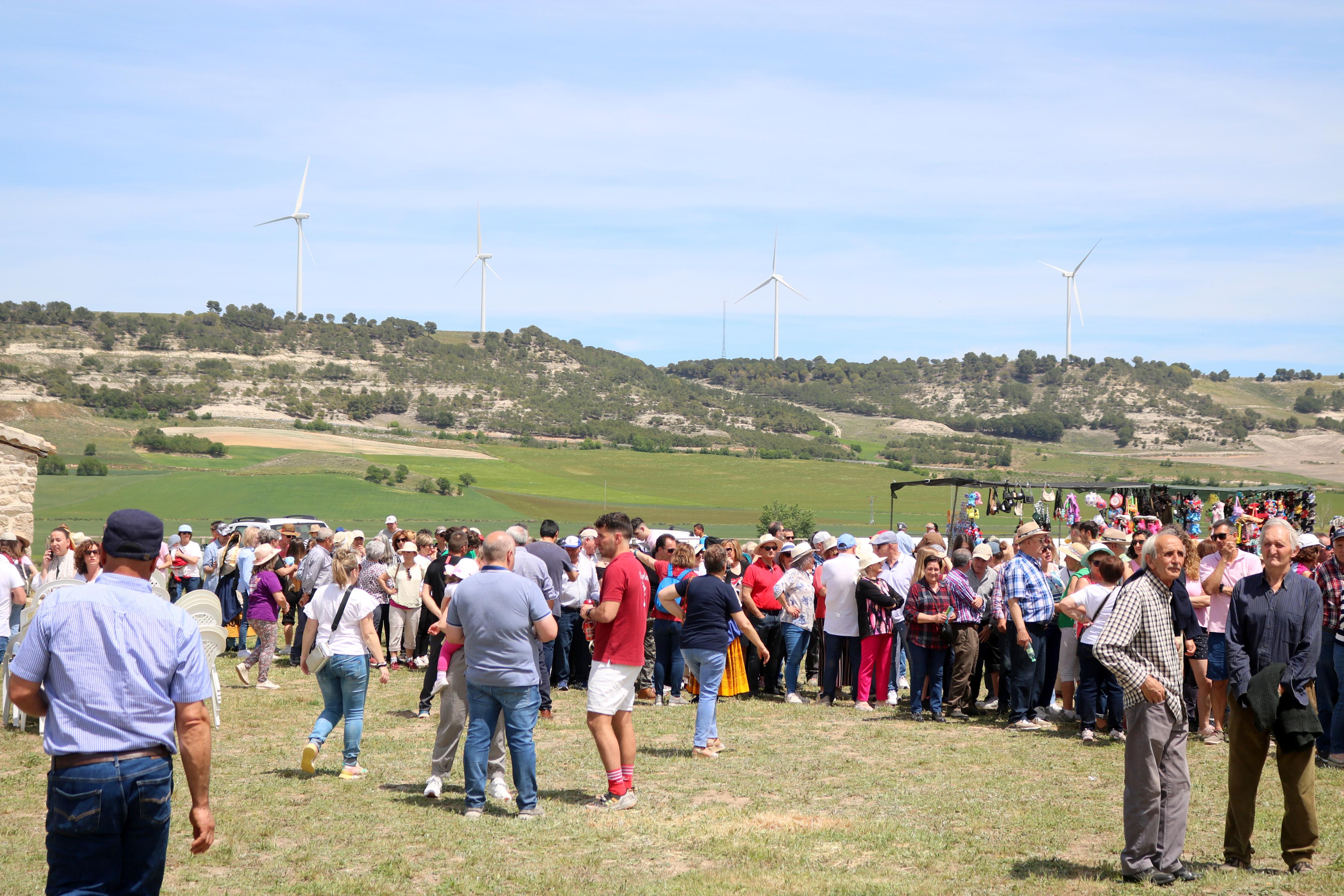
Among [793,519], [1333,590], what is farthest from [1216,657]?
[793,519]

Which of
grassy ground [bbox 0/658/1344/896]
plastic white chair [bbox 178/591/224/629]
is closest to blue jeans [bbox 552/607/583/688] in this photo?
grassy ground [bbox 0/658/1344/896]

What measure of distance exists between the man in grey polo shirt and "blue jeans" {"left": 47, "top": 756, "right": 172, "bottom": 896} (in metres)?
3.22

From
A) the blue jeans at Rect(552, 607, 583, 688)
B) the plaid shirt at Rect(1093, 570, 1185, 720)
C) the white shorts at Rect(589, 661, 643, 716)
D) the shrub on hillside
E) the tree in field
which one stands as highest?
the plaid shirt at Rect(1093, 570, 1185, 720)

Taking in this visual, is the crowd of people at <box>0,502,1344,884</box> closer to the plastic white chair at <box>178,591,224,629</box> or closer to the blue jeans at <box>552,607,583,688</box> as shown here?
the blue jeans at <box>552,607,583,688</box>

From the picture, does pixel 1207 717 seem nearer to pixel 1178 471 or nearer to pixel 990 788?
pixel 990 788

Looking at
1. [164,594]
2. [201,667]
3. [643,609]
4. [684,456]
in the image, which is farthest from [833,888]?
[684,456]

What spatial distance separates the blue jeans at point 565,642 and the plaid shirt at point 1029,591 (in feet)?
15.5

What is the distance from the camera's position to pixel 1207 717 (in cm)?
969

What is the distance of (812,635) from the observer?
45.2 feet

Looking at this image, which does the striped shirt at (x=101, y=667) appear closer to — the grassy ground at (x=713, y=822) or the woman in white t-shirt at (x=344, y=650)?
the grassy ground at (x=713, y=822)

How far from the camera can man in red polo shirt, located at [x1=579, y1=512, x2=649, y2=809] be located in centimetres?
741

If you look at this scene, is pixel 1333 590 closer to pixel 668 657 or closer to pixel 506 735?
pixel 668 657

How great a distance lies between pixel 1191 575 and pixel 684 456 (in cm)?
10221

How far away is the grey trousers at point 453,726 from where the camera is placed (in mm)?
7688
